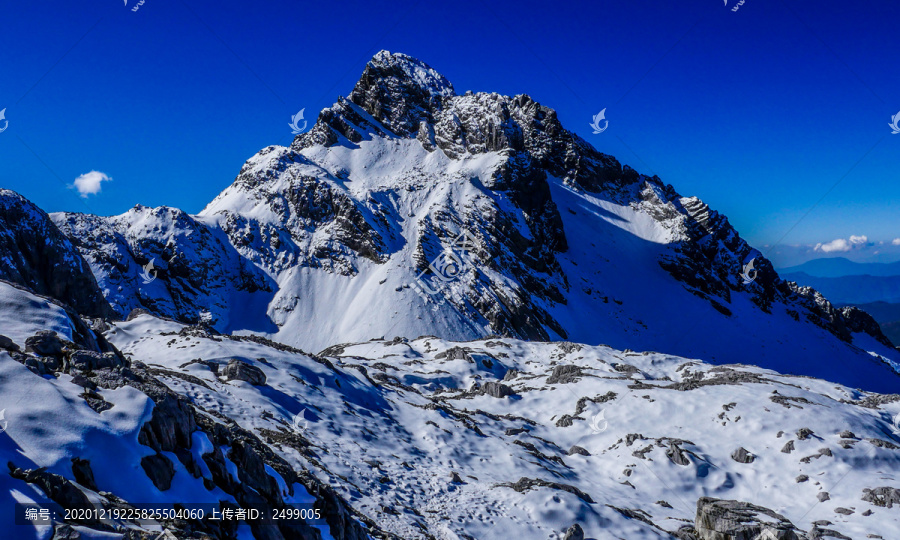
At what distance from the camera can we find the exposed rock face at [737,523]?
20.5 metres

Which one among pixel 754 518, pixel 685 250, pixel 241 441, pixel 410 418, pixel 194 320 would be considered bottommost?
pixel 754 518

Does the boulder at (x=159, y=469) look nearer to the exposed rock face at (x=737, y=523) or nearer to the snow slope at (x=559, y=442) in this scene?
the snow slope at (x=559, y=442)

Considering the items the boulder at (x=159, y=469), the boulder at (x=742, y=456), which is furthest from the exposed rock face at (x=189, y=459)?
the boulder at (x=742, y=456)

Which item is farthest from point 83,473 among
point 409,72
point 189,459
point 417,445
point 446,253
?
point 409,72

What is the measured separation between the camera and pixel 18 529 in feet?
27.1

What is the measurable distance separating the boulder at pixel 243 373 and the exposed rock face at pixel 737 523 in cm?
2296

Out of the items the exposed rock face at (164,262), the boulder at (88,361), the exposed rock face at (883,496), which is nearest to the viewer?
the boulder at (88,361)

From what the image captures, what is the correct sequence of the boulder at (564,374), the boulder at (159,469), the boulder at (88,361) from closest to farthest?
the boulder at (159,469) < the boulder at (88,361) < the boulder at (564,374)

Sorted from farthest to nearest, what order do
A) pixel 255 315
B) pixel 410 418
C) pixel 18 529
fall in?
pixel 255 315
pixel 410 418
pixel 18 529

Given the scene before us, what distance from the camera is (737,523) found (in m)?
21.1

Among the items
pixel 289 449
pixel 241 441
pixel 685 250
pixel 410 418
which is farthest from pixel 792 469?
pixel 685 250

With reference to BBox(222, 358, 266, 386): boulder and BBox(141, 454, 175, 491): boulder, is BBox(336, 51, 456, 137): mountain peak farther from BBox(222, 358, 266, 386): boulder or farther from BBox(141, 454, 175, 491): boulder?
BBox(141, 454, 175, 491): boulder

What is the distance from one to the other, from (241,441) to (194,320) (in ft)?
301

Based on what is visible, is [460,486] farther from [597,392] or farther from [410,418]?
[597,392]
